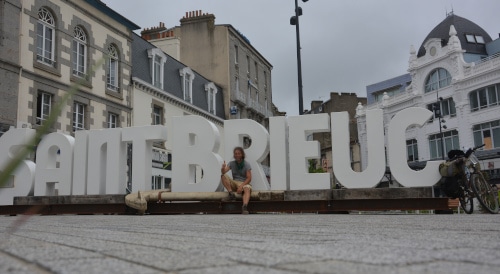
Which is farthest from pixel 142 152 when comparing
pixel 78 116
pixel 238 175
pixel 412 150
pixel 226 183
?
pixel 412 150

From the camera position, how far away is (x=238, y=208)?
9586 mm

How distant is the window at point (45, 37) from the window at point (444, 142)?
27144mm

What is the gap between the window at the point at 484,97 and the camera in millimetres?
30625

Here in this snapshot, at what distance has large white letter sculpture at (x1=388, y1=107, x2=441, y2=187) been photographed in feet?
29.6

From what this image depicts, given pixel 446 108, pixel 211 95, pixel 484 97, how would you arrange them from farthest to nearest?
pixel 446 108 → pixel 484 97 → pixel 211 95

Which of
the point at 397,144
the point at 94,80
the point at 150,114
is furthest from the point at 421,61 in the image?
the point at 397,144

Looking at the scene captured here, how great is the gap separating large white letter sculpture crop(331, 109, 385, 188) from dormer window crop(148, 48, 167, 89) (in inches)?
601

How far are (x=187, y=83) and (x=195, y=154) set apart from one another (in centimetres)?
1714

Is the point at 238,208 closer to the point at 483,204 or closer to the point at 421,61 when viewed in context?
the point at 483,204

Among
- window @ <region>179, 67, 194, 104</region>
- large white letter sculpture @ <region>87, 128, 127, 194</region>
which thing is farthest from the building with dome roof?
large white letter sculpture @ <region>87, 128, 127, 194</region>

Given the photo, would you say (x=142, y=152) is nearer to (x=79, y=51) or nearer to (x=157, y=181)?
(x=79, y=51)

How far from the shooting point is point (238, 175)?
32.1ft

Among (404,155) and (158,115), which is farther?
(158,115)

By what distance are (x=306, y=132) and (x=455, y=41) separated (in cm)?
2911
